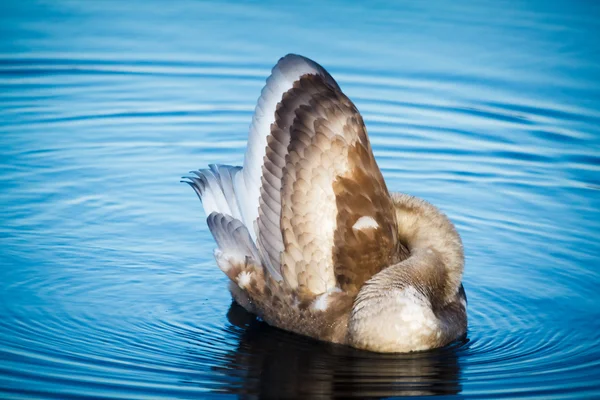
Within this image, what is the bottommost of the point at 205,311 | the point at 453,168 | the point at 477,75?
the point at 205,311

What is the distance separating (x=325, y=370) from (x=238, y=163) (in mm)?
4138

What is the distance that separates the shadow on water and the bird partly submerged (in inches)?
3.9

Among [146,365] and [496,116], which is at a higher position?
[496,116]

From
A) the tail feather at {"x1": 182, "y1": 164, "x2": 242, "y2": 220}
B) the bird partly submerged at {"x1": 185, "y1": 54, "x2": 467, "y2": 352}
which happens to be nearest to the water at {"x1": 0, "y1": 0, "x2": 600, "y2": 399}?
the bird partly submerged at {"x1": 185, "y1": 54, "x2": 467, "y2": 352}

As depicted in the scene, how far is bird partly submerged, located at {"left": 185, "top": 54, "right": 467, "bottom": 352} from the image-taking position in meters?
7.64

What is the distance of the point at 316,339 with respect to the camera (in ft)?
25.9

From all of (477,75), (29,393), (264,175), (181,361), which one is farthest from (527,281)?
(477,75)

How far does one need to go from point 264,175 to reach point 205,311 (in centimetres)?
106

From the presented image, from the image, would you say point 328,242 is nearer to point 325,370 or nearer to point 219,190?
point 325,370

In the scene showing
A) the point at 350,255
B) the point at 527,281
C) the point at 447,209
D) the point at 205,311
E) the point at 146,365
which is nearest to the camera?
the point at 146,365

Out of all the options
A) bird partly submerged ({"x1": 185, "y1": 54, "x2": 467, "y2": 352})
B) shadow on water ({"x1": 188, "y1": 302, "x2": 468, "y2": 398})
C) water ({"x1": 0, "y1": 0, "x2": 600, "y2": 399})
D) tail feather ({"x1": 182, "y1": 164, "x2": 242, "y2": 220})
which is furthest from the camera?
tail feather ({"x1": 182, "y1": 164, "x2": 242, "y2": 220})

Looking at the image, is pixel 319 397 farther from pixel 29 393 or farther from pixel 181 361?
pixel 29 393

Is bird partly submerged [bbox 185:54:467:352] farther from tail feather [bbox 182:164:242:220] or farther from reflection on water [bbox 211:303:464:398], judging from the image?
tail feather [bbox 182:164:242:220]

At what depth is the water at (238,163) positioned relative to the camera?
7367 millimetres
